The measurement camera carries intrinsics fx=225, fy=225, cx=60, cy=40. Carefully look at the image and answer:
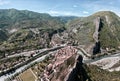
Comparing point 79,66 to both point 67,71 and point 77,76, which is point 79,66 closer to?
point 77,76

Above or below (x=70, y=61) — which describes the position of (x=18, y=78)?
below

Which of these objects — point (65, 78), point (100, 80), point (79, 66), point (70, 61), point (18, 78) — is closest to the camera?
point (65, 78)

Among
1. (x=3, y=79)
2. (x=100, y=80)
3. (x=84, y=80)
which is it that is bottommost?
(x=3, y=79)

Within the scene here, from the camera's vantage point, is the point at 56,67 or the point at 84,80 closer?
the point at 56,67

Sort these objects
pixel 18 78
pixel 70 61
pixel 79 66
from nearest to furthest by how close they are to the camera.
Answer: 1. pixel 70 61
2. pixel 79 66
3. pixel 18 78

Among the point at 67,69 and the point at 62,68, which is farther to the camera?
the point at 62,68

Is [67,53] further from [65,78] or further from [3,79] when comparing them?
[3,79]

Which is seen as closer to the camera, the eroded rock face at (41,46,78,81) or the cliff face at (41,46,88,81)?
the eroded rock face at (41,46,78,81)

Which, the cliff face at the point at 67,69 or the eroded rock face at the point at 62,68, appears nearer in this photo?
the eroded rock face at the point at 62,68

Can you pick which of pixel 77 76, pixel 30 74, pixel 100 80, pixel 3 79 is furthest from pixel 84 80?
pixel 3 79

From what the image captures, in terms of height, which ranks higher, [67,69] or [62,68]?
[62,68]

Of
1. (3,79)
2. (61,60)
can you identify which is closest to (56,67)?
(61,60)
